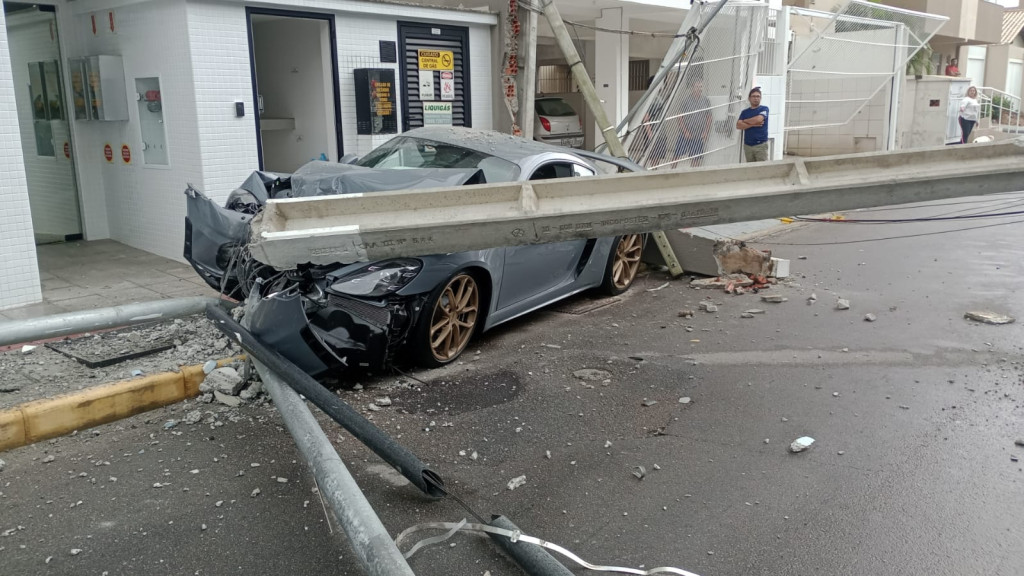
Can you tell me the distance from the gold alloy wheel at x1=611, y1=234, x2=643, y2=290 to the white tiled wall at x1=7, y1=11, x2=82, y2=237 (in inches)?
276

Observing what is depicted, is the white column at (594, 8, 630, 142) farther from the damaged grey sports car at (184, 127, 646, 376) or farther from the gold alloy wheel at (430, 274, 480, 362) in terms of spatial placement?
the gold alloy wheel at (430, 274, 480, 362)

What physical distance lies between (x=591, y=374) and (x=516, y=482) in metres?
1.89

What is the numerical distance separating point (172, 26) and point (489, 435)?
250 inches

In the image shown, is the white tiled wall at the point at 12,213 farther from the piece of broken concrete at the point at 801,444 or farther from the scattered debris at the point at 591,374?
the piece of broken concrete at the point at 801,444

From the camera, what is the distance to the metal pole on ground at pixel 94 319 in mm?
4863

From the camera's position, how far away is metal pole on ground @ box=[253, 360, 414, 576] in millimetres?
2979

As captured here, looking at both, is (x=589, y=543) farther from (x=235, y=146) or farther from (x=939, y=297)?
(x=235, y=146)

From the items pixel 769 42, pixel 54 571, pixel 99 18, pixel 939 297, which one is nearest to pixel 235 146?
pixel 99 18

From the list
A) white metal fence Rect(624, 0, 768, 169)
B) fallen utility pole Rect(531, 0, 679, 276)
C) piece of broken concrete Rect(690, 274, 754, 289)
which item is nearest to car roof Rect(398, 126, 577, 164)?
fallen utility pole Rect(531, 0, 679, 276)

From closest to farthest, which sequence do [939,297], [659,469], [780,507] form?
[780,507] → [659,469] → [939,297]

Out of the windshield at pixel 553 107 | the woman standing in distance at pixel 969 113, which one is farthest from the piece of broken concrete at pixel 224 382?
the woman standing in distance at pixel 969 113

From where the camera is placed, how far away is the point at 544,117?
18641 millimetres

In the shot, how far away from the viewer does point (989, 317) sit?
7.64 meters

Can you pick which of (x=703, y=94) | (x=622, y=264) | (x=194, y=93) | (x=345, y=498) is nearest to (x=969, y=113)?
(x=703, y=94)
